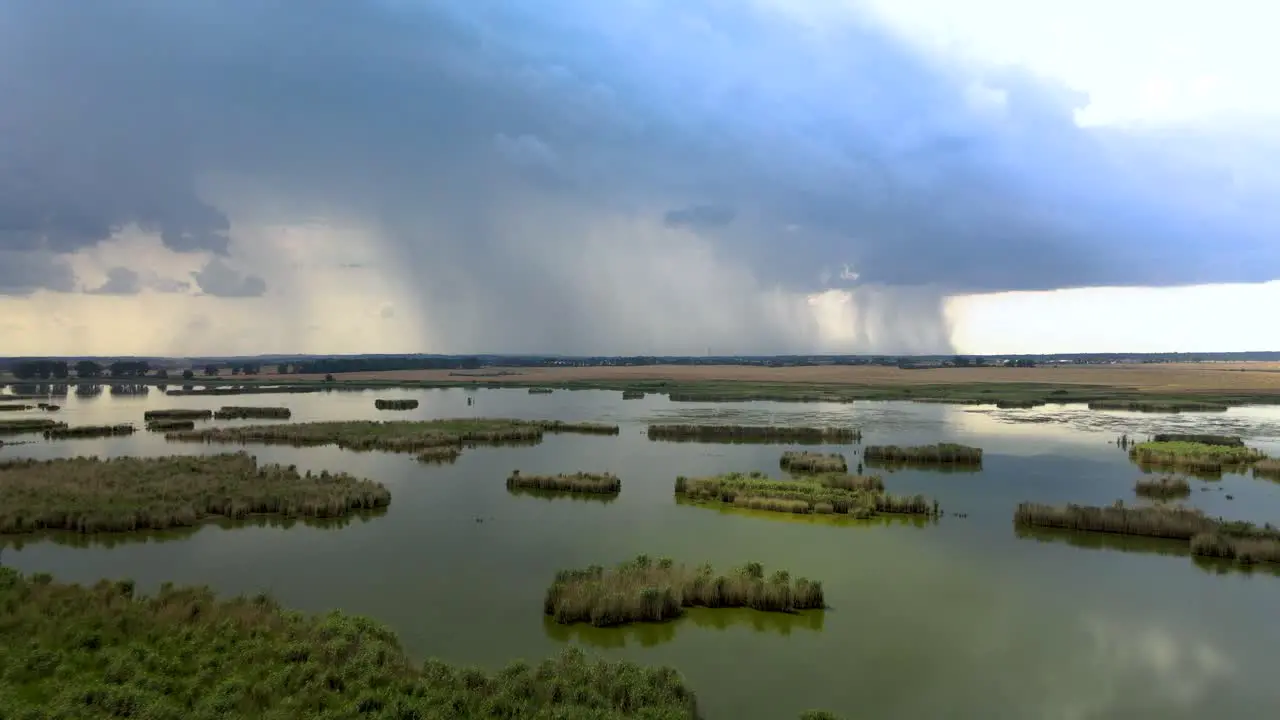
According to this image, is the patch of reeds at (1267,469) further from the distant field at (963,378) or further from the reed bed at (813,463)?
the distant field at (963,378)

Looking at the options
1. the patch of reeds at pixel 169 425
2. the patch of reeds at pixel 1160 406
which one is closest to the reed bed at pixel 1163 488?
the patch of reeds at pixel 1160 406

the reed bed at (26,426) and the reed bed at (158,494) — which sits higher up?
the reed bed at (26,426)

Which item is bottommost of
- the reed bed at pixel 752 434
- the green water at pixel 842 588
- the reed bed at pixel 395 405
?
the green water at pixel 842 588

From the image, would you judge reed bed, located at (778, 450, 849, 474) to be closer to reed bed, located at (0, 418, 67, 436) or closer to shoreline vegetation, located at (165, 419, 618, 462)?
shoreline vegetation, located at (165, 419, 618, 462)

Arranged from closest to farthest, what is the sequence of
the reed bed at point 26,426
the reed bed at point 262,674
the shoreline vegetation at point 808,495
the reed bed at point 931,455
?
the reed bed at point 262,674 < the shoreline vegetation at point 808,495 < the reed bed at point 931,455 < the reed bed at point 26,426

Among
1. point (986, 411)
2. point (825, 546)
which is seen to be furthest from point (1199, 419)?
point (825, 546)

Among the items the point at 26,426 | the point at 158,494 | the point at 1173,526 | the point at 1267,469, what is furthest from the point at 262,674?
the point at 26,426

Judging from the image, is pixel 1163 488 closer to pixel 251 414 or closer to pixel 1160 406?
pixel 1160 406

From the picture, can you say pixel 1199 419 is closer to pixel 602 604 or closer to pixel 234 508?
pixel 602 604
